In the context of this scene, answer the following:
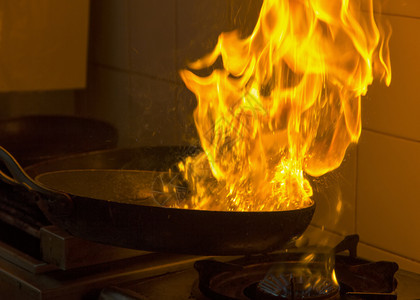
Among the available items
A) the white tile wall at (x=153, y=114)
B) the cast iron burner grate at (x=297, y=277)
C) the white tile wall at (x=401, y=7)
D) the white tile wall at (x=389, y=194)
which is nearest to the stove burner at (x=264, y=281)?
the cast iron burner grate at (x=297, y=277)

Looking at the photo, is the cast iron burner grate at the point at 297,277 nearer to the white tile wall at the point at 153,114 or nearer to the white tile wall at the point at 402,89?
the white tile wall at the point at 402,89

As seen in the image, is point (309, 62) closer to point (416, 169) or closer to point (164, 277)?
point (416, 169)

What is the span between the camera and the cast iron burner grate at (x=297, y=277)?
979 millimetres

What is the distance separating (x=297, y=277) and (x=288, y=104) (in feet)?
1.10

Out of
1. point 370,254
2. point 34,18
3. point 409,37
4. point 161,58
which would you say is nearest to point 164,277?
point 370,254

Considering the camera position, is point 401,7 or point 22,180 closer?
point 22,180

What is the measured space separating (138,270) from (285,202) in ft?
0.76

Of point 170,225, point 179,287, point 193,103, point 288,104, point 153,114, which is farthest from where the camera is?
point 153,114

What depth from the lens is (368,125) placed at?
1234 mm

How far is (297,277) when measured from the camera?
1.03 m

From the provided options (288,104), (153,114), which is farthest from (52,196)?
(153,114)

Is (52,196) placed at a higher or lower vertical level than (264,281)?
higher

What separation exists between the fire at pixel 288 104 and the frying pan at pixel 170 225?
0.16 metres

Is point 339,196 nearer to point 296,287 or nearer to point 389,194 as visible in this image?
point 389,194
